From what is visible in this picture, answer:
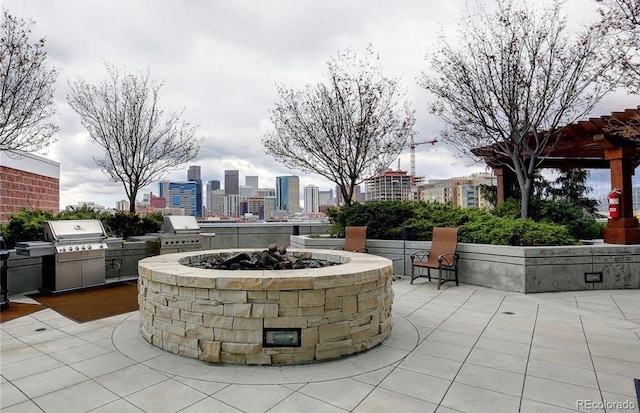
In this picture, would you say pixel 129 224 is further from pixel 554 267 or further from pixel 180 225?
pixel 554 267

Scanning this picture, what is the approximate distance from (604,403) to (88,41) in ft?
30.3

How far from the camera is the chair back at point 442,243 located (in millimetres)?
6264

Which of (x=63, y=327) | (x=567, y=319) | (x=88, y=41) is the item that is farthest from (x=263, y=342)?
(x=88, y=41)

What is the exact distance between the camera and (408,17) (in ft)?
23.5

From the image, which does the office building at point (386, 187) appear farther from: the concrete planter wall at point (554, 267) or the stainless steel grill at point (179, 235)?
the stainless steel grill at point (179, 235)

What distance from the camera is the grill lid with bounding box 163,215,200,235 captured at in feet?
25.6

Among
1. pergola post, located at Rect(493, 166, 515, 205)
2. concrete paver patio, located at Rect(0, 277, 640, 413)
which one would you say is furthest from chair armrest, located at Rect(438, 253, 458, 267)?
pergola post, located at Rect(493, 166, 515, 205)

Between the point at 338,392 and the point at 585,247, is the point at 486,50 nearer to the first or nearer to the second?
the point at 585,247

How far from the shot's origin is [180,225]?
7926 mm

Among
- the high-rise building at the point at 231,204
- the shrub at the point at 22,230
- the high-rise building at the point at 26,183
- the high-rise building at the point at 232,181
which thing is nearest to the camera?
the shrub at the point at 22,230

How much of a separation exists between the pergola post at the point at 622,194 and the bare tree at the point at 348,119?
4.61 metres

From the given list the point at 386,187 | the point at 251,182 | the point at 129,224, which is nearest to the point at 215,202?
the point at 251,182

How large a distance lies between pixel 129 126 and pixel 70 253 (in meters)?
4.91

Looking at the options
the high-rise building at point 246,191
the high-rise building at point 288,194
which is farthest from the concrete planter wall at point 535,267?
the high-rise building at point 246,191
